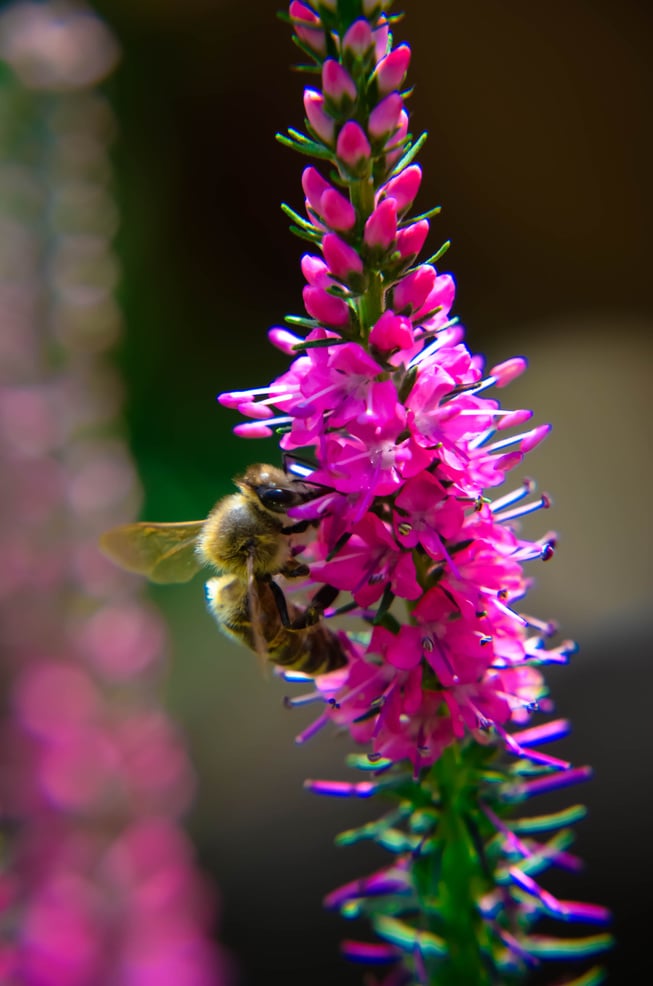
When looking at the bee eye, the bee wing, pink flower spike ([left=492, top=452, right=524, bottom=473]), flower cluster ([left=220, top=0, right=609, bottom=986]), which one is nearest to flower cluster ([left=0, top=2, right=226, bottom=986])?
the bee wing

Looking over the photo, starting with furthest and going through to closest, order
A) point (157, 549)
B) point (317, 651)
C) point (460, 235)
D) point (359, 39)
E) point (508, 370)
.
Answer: point (460, 235) → point (157, 549) → point (317, 651) → point (508, 370) → point (359, 39)

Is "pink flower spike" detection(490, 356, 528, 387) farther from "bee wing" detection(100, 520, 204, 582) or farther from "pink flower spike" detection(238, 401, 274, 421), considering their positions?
"bee wing" detection(100, 520, 204, 582)

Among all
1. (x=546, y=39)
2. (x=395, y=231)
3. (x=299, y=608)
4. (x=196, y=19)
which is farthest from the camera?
(x=196, y=19)

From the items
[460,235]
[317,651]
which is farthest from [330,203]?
[460,235]

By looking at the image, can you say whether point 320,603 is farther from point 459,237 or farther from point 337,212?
point 459,237

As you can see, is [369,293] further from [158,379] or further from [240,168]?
[240,168]

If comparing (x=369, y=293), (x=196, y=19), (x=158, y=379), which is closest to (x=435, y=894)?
(x=369, y=293)
